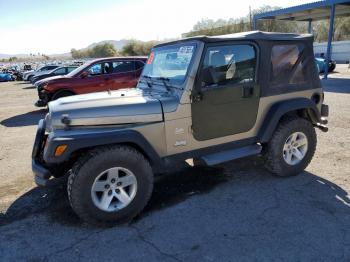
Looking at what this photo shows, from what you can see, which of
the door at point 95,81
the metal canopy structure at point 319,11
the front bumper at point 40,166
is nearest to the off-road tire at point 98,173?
the front bumper at point 40,166

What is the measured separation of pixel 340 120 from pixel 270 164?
422cm

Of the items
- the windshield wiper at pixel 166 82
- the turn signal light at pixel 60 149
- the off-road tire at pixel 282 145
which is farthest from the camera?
the off-road tire at pixel 282 145

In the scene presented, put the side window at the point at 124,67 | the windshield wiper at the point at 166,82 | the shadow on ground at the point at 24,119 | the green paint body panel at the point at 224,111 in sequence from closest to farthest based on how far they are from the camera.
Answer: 1. the green paint body panel at the point at 224,111
2. the windshield wiper at the point at 166,82
3. the shadow on ground at the point at 24,119
4. the side window at the point at 124,67

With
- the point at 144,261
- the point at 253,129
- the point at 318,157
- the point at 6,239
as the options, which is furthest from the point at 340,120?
the point at 6,239

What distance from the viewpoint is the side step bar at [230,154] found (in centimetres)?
403

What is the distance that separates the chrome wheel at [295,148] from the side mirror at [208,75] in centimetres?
154

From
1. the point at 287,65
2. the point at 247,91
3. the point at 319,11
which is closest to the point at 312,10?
the point at 319,11

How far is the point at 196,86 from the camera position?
146 inches

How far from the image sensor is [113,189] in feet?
11.4

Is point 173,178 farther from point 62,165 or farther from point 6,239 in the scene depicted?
point 6,239

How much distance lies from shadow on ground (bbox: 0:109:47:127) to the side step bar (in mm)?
6658

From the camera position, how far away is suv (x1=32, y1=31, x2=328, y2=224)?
337 cm

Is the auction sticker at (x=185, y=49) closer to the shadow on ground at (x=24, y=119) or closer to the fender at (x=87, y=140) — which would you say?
the fender at (x=87, y=140)

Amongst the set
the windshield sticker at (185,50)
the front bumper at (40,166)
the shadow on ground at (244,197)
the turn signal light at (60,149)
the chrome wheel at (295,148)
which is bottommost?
the shadow on ground at (244,197)
